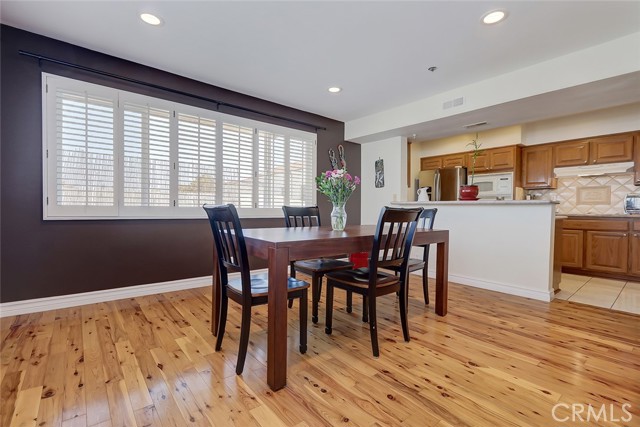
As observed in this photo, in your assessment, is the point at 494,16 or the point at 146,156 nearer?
the point at 494,16

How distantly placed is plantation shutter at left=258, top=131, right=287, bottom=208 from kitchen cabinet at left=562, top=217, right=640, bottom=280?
4.27m

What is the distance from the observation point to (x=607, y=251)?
390cm

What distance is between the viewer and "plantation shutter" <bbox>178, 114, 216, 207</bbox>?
329 centimetres

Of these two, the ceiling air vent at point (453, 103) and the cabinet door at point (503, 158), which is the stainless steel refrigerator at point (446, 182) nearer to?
the cabinet door at point (503, 158)

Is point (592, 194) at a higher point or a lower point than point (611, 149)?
lower

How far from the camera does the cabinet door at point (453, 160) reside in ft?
17.7

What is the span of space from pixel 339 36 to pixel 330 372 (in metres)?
2.56

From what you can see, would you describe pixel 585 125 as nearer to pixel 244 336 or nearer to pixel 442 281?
pixel 442 281

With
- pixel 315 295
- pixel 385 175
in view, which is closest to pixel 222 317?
pixel 315 295

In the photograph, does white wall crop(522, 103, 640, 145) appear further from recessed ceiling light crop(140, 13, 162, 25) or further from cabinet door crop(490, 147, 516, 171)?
recessed ceiling light crop(140, 13, 162, 25)

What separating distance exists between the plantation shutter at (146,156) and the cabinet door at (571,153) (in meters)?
5.66

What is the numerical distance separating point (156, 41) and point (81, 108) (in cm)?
98

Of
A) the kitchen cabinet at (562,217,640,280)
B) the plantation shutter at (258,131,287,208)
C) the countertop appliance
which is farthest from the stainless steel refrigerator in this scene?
the plantation shutter at (258,131,287,208)

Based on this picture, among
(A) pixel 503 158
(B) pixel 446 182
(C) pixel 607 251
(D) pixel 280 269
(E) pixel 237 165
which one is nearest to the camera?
(D) pixel 280 269
